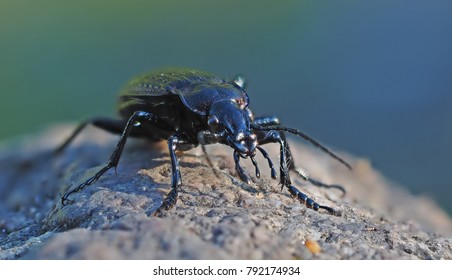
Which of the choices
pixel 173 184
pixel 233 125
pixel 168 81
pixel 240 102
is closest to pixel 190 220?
pixel 173 184

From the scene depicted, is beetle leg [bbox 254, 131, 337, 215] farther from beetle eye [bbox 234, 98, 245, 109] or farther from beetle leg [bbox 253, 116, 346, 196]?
beetle eye [bbox 234, 98, 245, 109]

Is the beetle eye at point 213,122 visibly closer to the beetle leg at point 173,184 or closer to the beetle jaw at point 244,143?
the beetle jaw at point 244,143

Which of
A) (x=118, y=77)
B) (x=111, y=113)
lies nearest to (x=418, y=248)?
(x=111, y=113)

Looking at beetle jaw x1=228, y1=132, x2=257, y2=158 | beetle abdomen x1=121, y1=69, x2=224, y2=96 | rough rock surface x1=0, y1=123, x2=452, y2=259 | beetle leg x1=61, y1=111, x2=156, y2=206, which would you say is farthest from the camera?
beetle abdomen x1=121, y1=69, x2=224, y2=96

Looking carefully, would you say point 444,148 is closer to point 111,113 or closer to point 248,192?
point 111,113

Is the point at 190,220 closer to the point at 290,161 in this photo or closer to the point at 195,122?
the point at 195,122

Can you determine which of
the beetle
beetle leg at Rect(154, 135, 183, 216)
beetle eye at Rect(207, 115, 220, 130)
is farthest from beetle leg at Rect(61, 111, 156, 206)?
beetle eye at Rect(207, 115, 220, 130)
